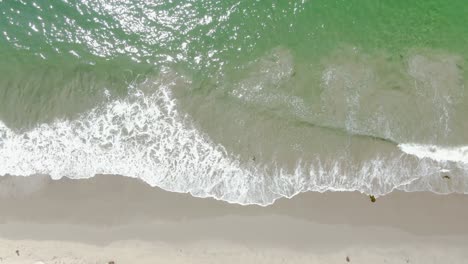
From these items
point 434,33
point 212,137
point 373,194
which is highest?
point 434,33

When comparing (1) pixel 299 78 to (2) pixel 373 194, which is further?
(1) pixel 299 78

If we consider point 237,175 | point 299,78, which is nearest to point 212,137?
point 237,175

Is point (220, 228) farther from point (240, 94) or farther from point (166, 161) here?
point (240, 94)

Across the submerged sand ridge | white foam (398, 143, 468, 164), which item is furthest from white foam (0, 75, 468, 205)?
white foam (398, 143, 468, 164)

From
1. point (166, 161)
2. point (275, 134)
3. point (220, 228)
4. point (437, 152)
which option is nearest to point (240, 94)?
point (275, 134)

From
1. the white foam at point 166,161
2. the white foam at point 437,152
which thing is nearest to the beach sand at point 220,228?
the white foam at point 166,161

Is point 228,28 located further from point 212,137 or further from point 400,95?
point 400,95
